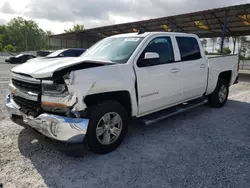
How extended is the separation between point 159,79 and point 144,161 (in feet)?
4.93

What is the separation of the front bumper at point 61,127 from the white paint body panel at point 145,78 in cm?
21

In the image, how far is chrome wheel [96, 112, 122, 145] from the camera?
3.10 meters

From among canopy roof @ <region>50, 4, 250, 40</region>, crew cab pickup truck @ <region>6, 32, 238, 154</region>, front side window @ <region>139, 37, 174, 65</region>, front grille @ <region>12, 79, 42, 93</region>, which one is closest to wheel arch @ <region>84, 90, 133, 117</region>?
crew cab pickup truck @ <region>6, 32, 238, 154</region>

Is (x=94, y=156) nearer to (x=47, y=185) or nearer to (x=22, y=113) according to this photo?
(x=47, y=185)

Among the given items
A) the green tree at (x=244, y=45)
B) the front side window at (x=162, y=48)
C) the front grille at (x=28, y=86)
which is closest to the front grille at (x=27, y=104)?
the front grille at (x=28, y=86)

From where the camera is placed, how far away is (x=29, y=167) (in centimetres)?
281

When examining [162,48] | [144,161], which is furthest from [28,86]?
[162,48]

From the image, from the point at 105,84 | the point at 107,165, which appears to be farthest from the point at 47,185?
the point at 105,84

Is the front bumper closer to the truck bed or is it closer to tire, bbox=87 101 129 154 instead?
tire, bbox=87 101 129 154

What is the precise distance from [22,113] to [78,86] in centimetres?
107

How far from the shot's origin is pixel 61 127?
8.60ft

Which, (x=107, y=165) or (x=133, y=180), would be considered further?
(x=107, y=165)

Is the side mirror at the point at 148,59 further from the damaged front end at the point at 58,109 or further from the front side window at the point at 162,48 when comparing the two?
the damaged front end at the point at 58,109

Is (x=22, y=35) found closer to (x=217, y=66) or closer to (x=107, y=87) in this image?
(x=217, y=66)
